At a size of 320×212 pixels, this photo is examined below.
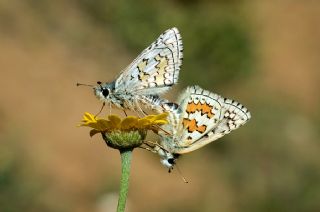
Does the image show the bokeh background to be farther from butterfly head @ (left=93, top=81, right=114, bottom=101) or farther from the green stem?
the green stem

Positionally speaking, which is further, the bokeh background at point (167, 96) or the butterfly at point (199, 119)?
the bokeh background at point (167, 96)

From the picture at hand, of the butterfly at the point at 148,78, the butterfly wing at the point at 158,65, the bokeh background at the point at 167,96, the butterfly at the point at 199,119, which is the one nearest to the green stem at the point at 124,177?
the butterfly at the point at 199,119

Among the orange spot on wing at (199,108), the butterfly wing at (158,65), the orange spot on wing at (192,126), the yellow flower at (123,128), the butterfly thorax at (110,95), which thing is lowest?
the yellow flower at (123,128)

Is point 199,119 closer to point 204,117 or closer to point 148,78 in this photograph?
point 204,117

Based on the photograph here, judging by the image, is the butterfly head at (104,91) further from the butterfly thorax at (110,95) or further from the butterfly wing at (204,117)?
the butterfly wing at (204,117)

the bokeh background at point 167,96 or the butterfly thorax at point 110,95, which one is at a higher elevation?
the bokeh background at point 167,96

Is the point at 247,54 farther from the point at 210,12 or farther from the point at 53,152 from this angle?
the point at 53,152

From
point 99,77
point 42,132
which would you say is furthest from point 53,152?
point 99,77
